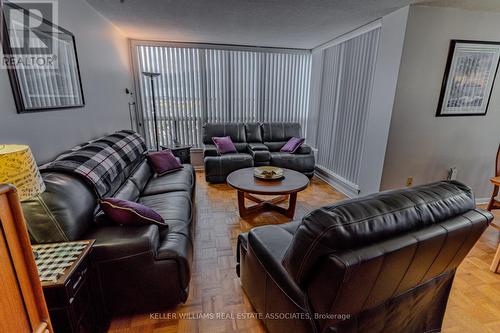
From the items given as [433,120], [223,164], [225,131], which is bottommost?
[223,164]

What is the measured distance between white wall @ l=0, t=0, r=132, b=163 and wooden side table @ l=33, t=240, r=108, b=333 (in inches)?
29.8

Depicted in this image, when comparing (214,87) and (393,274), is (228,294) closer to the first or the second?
(393,274)

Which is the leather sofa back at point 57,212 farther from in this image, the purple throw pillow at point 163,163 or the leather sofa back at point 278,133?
the leather sofa back at point 278,133

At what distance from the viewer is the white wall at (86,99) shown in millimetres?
1479

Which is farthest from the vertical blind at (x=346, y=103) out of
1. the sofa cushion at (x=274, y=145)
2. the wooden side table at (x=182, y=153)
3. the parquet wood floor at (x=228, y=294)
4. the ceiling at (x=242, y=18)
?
the wooden side table at (x=182, y=153)

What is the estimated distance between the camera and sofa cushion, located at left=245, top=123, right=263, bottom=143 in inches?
176

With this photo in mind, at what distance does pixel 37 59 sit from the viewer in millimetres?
1624

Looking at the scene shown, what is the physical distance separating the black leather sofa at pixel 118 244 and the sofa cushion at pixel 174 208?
0.03 metres

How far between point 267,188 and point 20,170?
75.9 inches

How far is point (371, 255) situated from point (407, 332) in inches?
34.1

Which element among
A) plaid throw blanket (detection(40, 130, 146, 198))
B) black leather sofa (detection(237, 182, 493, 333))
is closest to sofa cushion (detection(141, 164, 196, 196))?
plaid throw blanket (detection(40, 130, 146, 198))

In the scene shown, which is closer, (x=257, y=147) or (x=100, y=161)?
(x=100, y=161)

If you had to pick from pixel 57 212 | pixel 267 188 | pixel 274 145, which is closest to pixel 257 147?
pixel 274 145

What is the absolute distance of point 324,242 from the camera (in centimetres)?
82
